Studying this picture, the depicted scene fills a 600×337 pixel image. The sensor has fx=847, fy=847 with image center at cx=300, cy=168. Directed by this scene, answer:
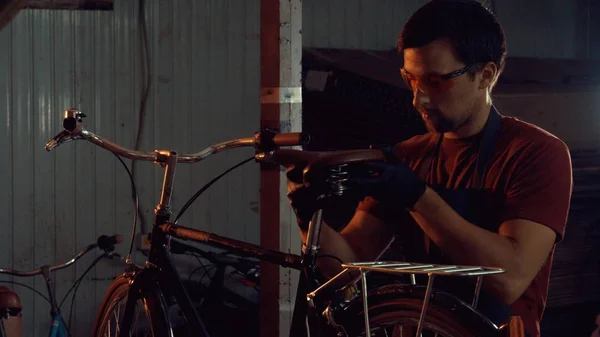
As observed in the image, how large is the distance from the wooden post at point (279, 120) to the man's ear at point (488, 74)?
149cm

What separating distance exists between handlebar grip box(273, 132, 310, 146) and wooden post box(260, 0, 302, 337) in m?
1.00

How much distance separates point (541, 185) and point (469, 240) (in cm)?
31

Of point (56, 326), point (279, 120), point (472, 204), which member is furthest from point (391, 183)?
point (56, 326)

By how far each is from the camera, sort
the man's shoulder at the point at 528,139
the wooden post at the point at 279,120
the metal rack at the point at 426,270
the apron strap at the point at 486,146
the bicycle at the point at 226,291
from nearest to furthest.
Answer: the metal rack at the point at 426,270, the man's shoulder at the point at 528,139, the apron strap at the point at 486,146, the wooden post at the point at 279,120, the bicycle at the point at 226,291

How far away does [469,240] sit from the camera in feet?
8.75

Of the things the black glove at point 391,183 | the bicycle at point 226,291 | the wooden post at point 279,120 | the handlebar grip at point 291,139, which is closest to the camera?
the black glove at point 391,183

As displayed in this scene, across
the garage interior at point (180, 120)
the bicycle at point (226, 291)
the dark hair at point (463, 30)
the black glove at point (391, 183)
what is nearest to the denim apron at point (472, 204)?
the dark hair at point (463, 30)

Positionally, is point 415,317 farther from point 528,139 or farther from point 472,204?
point 528,139

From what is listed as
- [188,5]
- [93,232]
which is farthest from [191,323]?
[188,5]

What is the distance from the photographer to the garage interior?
23.6 feet

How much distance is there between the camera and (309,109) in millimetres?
7742

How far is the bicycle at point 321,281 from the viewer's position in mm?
2357

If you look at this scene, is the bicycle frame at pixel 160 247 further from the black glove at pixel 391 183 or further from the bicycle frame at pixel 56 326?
the bicycle frame at pixel 56 326

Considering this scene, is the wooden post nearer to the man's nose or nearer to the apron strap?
the man's nose
